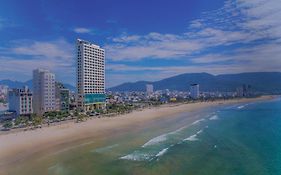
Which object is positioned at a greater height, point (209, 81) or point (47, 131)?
point (209, 81)

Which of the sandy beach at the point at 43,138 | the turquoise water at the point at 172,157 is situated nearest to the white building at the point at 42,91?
the sandy beach at the point at 43,138

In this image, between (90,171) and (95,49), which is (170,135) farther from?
(95,49)

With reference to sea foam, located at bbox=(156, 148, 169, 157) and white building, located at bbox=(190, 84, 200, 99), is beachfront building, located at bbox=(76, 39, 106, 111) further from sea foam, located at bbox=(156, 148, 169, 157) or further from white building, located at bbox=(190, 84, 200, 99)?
white building, located at bbox=(190, 84, 200, 99)

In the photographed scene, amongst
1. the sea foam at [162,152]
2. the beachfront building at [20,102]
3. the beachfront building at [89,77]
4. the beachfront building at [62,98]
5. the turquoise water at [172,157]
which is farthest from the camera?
the beachfront building at [89,77]

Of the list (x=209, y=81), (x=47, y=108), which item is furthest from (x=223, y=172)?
(x=209, y=81)

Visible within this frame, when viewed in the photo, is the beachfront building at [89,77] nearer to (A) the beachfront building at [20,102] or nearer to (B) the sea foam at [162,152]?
(A) the beachfront building at [20,102]

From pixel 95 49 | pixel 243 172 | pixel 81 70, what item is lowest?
pixel 243 172
